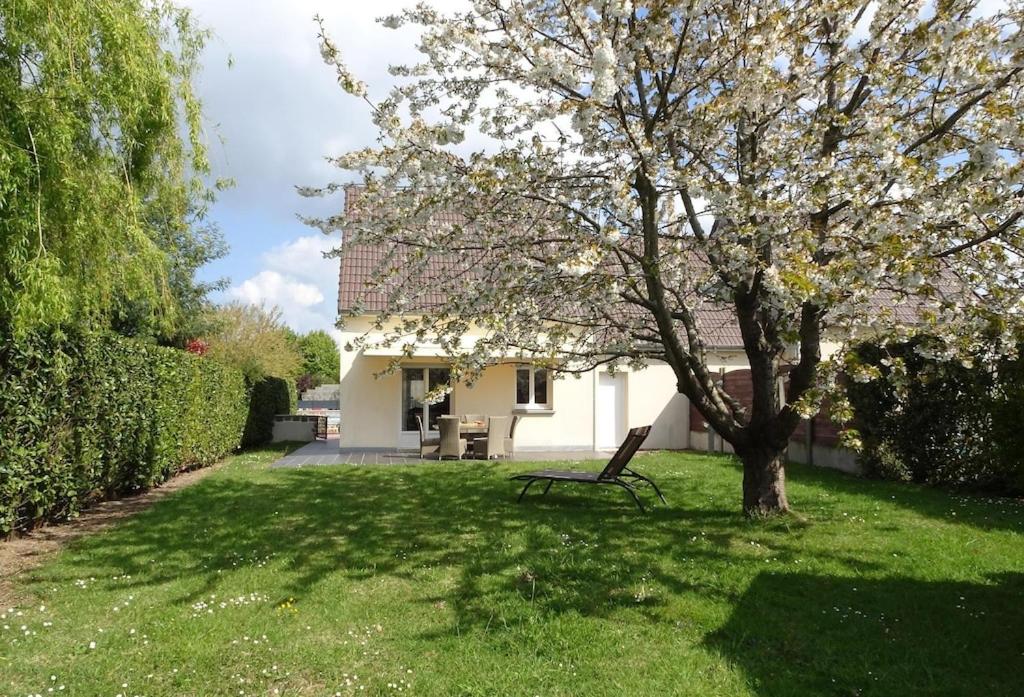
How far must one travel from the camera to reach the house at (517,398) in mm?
18781

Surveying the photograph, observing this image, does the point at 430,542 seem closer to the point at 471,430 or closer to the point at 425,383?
the point at 471,430

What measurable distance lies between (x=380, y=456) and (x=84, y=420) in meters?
8.93

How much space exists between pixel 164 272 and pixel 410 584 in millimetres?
4841

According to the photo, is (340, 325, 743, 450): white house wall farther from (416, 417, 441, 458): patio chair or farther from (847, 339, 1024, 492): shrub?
(847, 339, 1024, 492): shrub

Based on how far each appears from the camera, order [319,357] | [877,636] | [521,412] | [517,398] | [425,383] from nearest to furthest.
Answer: [877,636], [425,383], [521,412], [517,398], [319,357]

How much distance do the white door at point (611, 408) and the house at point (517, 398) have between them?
30mm

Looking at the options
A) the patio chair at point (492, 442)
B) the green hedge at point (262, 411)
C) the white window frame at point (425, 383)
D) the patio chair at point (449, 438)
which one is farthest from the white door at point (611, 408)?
the green hedge at point (262, 411)

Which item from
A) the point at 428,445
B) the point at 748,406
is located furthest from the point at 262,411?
the point at 748,406

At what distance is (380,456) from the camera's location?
17234 mm

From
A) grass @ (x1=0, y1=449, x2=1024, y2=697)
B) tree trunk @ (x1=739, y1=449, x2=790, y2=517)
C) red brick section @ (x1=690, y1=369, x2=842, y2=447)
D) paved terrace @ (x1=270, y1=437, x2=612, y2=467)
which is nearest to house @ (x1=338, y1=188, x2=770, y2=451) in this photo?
red brick section @ (x1=690, y1=369, x2=842, y2=447)

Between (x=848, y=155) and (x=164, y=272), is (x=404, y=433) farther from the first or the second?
(x=848, y=155)

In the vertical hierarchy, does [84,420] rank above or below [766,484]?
above

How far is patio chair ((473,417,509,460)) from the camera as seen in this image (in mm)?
16763

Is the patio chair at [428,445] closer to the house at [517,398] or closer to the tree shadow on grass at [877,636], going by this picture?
the house at [517,398]
